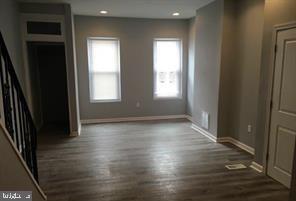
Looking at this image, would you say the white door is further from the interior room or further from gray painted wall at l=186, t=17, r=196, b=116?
gray painted wall at l=186, t=17, r=196, b=116

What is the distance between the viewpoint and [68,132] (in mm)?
5344

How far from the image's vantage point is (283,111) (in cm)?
Answer: 296

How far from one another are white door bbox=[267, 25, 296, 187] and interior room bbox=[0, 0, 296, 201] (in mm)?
14

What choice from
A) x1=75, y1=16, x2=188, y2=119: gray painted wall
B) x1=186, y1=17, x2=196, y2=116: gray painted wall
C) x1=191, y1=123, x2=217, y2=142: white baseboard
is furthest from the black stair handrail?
x1=186, y1=17, x2=196, y2=116: gray painted wall

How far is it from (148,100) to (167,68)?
1.09 metres

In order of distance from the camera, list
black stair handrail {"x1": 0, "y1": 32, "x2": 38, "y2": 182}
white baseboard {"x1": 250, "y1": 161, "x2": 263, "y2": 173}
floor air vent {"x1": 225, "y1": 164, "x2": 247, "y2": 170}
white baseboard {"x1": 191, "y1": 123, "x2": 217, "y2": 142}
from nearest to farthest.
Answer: black stair handrail {"x1": 0, "y1": 32, "x2": 38, "y2": 182}, white baseboard {"x1": 250, "y1": 161, "x2": 263, "y2": 173}, floor air vent {"x1": 225, "y1": 164, "x2": 247, "y2": 170}, white baseboard {"x1": 191, "y1": 123, "x2": 217, "y2": 142}

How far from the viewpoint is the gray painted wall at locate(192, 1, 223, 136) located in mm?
4534

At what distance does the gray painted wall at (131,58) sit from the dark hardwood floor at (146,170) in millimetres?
1327

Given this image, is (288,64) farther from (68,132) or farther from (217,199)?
(68,132)

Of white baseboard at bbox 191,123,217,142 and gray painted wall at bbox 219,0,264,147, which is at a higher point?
gray painted wall at bbox 219,0,264,147

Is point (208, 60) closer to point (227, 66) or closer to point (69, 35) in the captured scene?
point (227, 66)

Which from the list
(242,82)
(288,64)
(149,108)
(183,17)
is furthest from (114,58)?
(288,64)

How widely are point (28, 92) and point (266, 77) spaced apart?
458 centimetres

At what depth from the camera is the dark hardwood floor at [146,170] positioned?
9.11 feet
